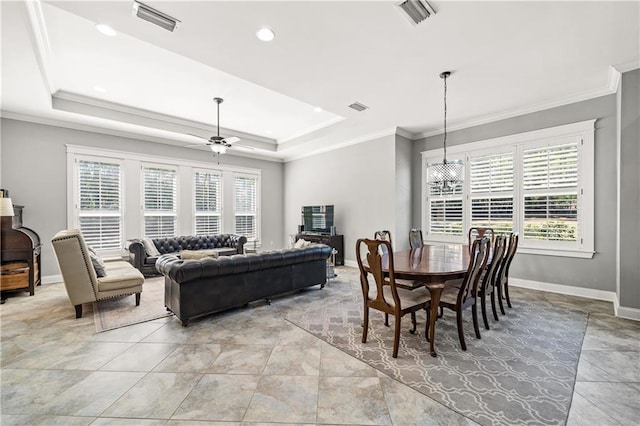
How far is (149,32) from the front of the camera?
269 centimetres

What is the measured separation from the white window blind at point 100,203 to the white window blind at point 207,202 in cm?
162

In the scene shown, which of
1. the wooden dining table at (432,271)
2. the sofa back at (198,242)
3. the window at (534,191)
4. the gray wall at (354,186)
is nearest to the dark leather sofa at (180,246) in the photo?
the sofa back at (198,242)

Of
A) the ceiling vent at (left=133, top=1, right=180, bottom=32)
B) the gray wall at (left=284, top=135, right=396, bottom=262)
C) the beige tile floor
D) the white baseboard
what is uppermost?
the ceiling vent at (left=133, top=1, right=180, bottom=32)

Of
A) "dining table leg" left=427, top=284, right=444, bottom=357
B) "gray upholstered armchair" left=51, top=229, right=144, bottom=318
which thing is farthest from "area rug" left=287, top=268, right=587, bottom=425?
"gray upholstered armchair" left=51, top=229, right=144, bottom=318

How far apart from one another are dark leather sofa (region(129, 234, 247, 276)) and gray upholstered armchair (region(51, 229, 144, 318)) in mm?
1893

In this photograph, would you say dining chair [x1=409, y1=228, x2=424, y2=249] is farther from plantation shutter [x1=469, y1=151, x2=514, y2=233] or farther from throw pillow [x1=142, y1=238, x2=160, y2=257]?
throw pillow [x1=142, y1=238, x2=160, y2=257]

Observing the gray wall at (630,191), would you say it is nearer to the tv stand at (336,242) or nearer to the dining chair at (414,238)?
the dining chair at (414,238)

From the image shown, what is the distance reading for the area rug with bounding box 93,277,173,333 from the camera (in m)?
3.26

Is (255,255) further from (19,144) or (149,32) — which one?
(19,144)

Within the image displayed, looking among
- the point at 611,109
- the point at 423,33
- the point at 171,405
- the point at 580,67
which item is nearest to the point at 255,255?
the point at 171,405

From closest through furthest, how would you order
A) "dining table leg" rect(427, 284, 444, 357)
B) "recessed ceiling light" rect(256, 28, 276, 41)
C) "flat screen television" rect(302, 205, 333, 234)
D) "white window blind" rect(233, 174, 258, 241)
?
"dining table leg" rect(427, 284, 444, 357)
"recessed ceiling light" rect(256, 28, 276, 41)
"flat screen television" rect(302, 205, 333, 234)
"white window blind" rect(233, 174, 258, 241)

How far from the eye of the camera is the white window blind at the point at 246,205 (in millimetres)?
7855

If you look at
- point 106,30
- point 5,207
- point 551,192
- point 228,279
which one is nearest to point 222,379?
point 228,279

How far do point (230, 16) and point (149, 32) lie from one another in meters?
0.85
